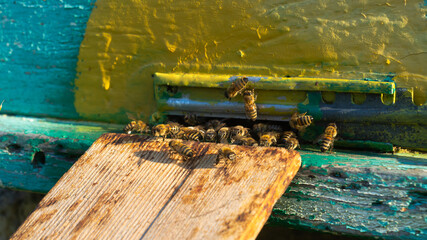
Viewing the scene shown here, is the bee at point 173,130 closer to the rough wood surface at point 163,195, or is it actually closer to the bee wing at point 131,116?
the rough wood surface at point 163,195

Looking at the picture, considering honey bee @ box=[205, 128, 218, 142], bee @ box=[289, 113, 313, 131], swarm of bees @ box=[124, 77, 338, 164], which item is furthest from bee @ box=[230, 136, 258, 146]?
bee @ box=[289, 113, 313, 131]

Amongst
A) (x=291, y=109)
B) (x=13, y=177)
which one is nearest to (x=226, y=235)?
(x=291, y=109)

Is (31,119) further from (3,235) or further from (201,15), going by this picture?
(201,15)

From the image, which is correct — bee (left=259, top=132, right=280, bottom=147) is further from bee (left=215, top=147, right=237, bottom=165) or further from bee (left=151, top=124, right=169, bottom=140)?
bee (left=151, top=124, right=169, bottom=140)

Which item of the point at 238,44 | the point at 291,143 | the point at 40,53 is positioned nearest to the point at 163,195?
the point at 291,143

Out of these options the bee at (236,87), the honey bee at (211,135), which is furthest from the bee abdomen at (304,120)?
the honey bee at (211,135)

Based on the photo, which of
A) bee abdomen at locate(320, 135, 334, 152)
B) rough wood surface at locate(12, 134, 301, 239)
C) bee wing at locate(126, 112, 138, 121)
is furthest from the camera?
bee wing at locate(126, 112, 138, 121)
